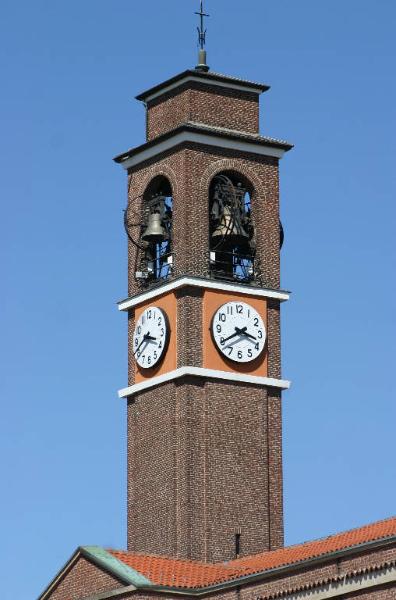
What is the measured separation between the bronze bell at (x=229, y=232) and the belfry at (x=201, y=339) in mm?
36

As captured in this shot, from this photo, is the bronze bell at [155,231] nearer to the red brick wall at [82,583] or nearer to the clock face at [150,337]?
the clock face at [150,337]

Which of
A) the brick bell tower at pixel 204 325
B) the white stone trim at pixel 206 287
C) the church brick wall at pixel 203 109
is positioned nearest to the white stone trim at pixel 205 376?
the brick bell tower at pixel 204 325

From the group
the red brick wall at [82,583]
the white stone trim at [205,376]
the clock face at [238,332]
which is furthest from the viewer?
the clock face at [238,332]

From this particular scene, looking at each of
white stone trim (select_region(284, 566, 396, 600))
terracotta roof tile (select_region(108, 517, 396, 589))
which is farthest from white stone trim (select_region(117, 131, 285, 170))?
white stone trim (select_region(284, 566, 396, 600))

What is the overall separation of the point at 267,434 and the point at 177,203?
8.92 meters

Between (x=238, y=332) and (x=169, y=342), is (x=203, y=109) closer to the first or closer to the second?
(x=238, y=332)

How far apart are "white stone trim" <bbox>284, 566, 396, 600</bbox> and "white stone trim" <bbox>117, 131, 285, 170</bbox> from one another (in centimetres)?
2046

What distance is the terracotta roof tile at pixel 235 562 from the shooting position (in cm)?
7319

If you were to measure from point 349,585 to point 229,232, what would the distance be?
1986 cm

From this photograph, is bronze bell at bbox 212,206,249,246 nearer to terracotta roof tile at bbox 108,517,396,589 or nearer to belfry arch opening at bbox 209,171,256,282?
belfry arch opening at bbox 209,171,256,282

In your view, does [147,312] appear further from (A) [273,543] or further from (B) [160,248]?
(A) [273,543]

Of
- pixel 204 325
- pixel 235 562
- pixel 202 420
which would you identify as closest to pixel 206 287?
pixel 204 325

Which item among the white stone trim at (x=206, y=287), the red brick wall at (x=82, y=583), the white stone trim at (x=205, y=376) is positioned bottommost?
the red brick wall at (x=82, y=583)

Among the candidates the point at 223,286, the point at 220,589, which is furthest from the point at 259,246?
the point at 220,589
